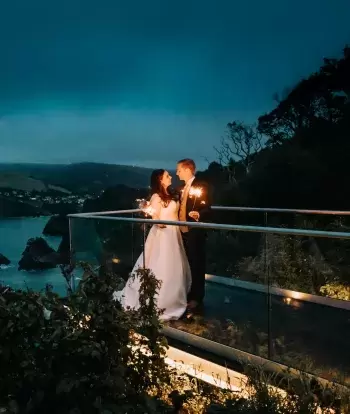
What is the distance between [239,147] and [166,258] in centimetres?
1835

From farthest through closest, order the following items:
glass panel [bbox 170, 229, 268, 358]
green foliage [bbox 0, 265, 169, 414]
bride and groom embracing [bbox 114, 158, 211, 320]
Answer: bride and groom embracing [bbox 114, 158, 211, 320] < glass panel [bbox 170, 229, 268, 358] < green foliage [bbox 0, 265, 169, 414]

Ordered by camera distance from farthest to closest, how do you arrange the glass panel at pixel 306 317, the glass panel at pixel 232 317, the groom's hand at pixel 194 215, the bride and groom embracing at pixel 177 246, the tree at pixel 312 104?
the tree at pixel 312 104 < the groom's hand at pixel 194 215 < the bride and groom embracing at pixel 177 246 < the glass panel at pixel 232 317 < the glass panel at pixel 306 317

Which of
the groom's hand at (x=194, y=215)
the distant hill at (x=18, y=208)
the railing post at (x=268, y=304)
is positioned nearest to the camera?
the railing post at (x=268, y=304)

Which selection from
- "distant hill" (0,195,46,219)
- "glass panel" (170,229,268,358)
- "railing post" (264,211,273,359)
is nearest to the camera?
"railing post" (264,211,273,359)

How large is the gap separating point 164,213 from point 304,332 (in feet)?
6.57

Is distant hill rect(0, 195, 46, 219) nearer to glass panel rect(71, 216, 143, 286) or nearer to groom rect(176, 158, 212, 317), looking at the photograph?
glass panel rect(71, 216, 143, 286)

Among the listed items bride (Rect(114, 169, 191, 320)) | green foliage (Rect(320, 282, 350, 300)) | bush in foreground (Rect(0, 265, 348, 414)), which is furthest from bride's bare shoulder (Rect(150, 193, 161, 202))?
bush in foreground (Rect(0, 265, 348, 414))

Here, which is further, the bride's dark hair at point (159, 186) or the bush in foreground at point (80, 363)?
the bride's dark hair at point (159, 186)

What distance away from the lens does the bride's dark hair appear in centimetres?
557

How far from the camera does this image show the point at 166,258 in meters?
5.39

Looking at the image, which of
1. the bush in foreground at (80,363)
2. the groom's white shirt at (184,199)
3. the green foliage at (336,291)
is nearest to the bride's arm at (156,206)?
the groom's white shirt at (184,199)

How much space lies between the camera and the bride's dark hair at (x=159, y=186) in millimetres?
5566

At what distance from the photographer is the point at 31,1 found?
93.4m

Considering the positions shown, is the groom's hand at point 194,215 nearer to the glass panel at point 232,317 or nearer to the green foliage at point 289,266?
the glass panel at point 232,317
